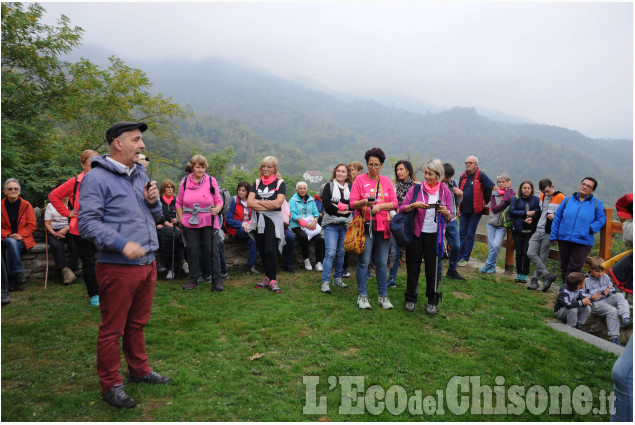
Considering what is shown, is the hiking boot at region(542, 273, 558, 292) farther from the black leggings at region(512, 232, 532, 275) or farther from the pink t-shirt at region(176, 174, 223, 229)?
the pink t-shirt at region(176, 174, 223, 229)

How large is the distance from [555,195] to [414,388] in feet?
18.3

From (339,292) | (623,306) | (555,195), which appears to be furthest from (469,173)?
(339,292)

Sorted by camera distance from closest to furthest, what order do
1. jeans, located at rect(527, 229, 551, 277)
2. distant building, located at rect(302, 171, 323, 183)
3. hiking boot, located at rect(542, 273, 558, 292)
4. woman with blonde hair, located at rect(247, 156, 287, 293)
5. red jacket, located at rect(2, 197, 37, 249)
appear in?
red jacket, located at rect(2, 197, 37, 249)
woman with blonde hair, located at rect(247, 156, 287, 293)
hiking boot, located at rect(542, 273, 558, 292)
jeans, located at rect(527, 229, 551, 277)
distant building, located at rect(302, 171, 323, 183)

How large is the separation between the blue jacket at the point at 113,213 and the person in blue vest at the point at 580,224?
626 cm

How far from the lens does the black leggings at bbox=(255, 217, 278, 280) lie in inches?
235

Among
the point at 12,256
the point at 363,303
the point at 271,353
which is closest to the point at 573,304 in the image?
the point at 363,303

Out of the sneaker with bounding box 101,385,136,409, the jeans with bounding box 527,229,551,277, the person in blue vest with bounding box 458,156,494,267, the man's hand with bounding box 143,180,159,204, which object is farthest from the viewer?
the person in blue vest with bounding box 458,156,494,267

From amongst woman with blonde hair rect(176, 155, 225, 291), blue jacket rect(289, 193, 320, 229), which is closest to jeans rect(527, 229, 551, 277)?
blue jacket rect(289, 193, 320, 229)

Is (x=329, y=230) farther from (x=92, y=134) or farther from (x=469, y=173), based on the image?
(x=92, y=134)

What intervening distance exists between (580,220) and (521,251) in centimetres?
174

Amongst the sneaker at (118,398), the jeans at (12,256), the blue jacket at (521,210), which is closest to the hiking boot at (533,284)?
the blue jacket at (521,210)

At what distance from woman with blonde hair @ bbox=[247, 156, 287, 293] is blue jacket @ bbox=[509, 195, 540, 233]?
15.9 ft

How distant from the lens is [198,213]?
5.87 m

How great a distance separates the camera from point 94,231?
2.59m
